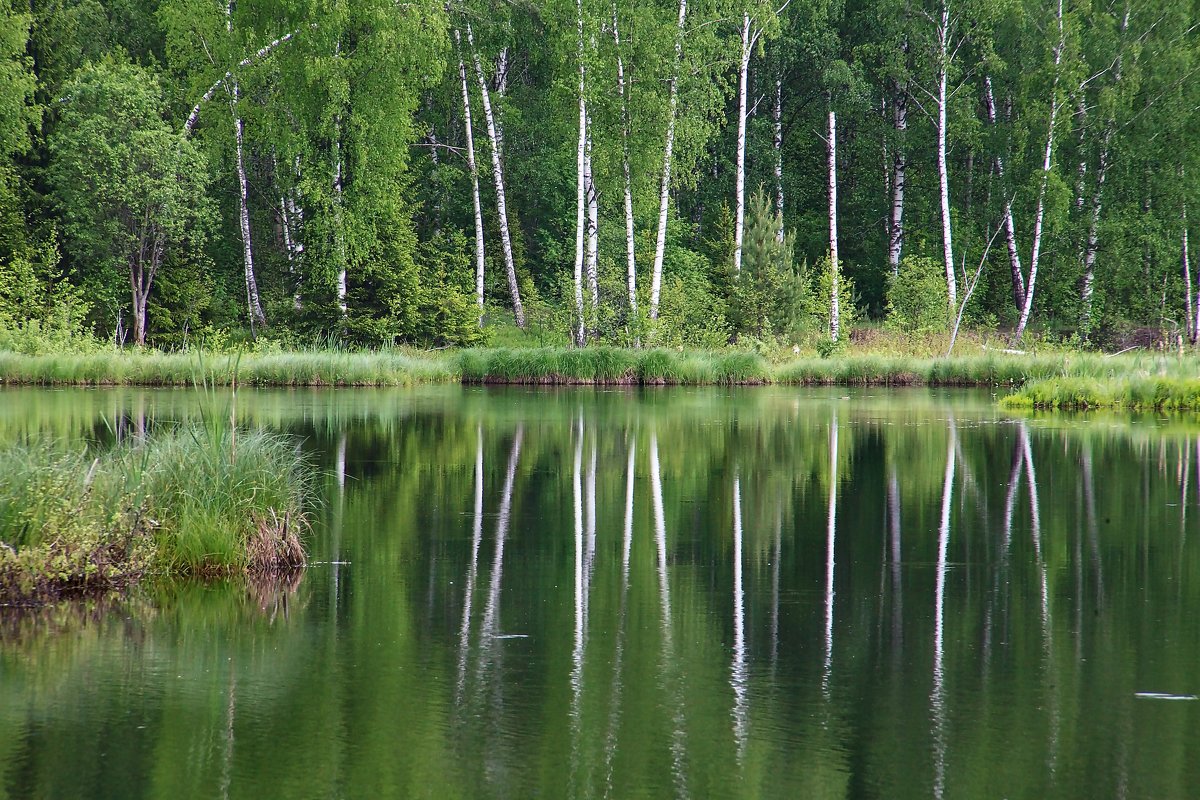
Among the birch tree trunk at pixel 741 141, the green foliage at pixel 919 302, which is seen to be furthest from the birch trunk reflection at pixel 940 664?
the green foliage at pixel 919 302

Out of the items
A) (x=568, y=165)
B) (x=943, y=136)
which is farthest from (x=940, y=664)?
(x=568, y=165)

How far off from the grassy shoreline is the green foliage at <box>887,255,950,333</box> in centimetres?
462

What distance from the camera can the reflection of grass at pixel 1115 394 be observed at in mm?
25156

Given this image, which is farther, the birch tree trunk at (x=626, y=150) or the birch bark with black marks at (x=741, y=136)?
the birch bark with black marks at (x=741, y=136)

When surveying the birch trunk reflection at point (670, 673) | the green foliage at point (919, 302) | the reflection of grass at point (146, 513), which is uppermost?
the green foliage at point (919, 302)

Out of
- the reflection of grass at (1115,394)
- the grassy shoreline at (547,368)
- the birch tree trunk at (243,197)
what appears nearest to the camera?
the reflection of grass at (1115,394)

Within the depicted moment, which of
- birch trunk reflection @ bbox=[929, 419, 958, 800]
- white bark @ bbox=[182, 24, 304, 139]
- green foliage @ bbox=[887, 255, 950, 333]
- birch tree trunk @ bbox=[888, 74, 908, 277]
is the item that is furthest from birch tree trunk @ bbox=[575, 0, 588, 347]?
birch trunk reflection @ bbox=[929, 419, 958, 800]

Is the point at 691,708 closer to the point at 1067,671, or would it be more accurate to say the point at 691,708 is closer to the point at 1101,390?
the point at 1067,671

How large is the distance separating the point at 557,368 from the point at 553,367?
0.11 meters

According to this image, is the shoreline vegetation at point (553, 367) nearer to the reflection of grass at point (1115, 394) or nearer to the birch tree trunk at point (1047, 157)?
the reflection of grass at point (1115, 394)

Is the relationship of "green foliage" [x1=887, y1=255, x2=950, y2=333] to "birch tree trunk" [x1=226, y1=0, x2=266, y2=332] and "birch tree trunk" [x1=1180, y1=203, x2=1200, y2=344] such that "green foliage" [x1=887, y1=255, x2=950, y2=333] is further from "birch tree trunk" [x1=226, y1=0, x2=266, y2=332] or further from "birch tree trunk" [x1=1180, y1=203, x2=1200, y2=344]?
"birch tree trunk" [x1=226, y1=0, x2=266, y2=332]

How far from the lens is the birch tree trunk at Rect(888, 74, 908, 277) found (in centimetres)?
4622

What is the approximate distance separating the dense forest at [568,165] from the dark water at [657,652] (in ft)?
78.9

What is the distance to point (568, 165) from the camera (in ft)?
154
